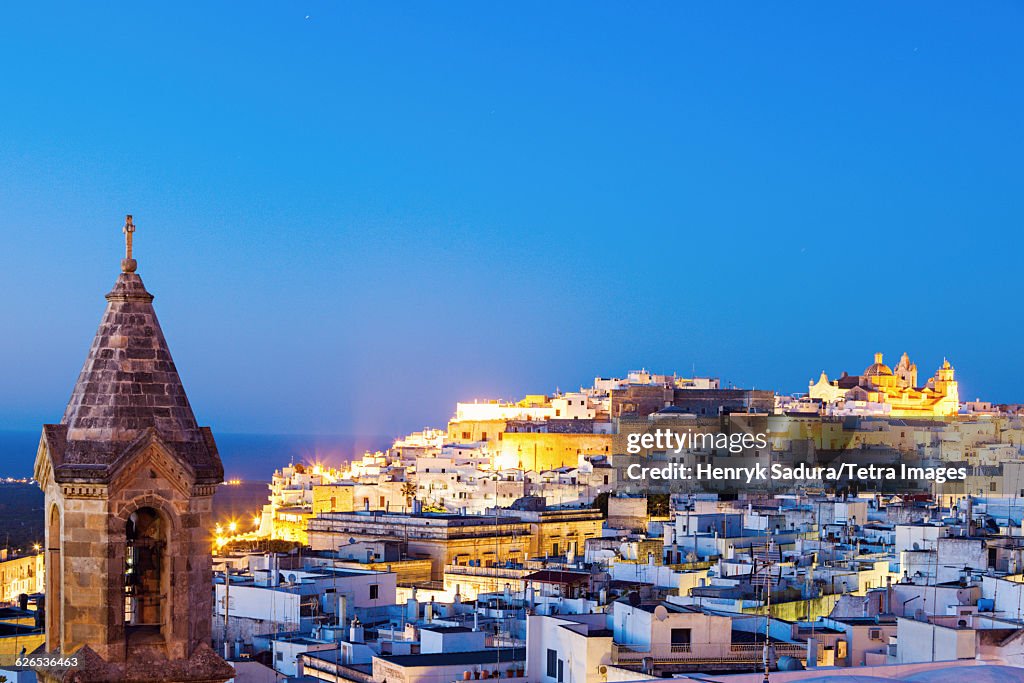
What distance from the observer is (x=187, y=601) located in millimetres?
6875

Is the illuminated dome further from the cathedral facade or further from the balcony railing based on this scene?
the balcony railing

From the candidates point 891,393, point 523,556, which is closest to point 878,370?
point 891,393

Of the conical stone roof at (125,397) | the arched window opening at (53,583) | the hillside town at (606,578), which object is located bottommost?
the hillside town at (606,578)

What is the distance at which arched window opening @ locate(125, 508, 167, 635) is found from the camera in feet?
22.8

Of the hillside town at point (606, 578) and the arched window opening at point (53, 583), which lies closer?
the arched window opening at point (53, 583)

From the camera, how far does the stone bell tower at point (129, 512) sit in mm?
6695

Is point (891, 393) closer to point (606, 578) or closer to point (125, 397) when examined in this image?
point (606, 578)

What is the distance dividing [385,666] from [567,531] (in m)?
23.0

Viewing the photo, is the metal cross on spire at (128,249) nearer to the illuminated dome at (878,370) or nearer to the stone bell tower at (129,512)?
the stone bell tower at (129,512)

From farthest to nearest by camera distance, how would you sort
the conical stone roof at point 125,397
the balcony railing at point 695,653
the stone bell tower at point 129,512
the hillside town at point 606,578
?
the hillside town at point 606,578 → the balcony railing at point 695,653 → the conical stone roof at point 125,397 → the stone bell tower at point 129,512

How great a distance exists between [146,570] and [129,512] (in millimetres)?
326

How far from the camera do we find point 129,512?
6797mm

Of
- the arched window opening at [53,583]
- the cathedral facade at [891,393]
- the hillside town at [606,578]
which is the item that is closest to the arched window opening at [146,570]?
the arched window opening at [53,583]

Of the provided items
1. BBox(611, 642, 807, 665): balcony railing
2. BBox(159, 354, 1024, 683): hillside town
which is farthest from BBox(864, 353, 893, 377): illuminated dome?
BBox(611, 642, 807, 665): balcony railing
